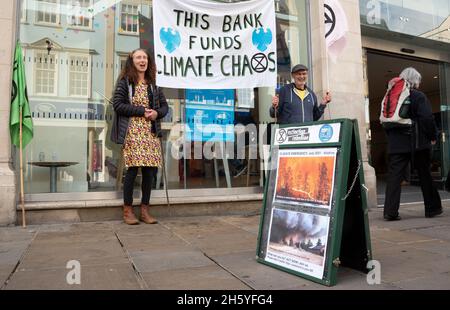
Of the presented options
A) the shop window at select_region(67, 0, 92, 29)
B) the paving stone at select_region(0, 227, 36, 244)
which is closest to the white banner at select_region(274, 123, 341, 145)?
the paving stone at select_region(0, 227, 36, 244)

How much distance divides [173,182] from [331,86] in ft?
9.69

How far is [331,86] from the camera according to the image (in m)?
6.74

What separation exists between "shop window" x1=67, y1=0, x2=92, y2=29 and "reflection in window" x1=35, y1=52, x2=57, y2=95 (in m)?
0.64

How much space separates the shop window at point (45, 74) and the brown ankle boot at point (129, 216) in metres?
2.00

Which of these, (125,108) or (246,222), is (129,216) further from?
(246,222)

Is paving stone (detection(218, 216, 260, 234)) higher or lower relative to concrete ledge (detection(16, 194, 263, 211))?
lower

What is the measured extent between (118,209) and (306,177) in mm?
3279

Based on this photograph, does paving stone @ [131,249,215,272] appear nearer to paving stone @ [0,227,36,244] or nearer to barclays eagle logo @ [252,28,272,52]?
paving stone @ [0,227,36,244]

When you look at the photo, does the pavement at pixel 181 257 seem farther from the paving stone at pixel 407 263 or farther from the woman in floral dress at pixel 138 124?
the woman in floral dress at pixel 138 124

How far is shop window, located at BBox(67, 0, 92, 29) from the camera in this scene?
6195mm

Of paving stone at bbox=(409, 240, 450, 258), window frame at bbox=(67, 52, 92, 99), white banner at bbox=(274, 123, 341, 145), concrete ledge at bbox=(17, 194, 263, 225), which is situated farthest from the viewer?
window frame at bbox=(67, 52, 92, 99)

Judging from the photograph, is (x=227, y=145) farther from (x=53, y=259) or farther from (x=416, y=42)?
(x=416, y=42)

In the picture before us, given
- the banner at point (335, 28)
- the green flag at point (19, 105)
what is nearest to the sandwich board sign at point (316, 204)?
the green flag at point (19, 105)
